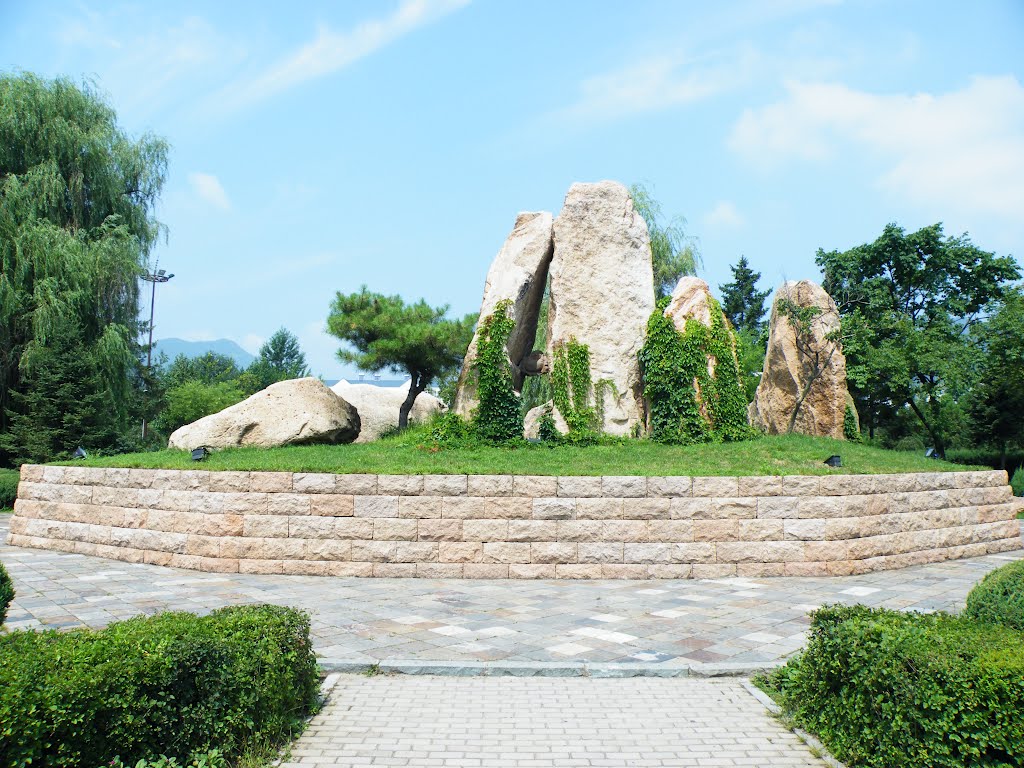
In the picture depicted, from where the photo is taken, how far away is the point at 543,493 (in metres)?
10.2

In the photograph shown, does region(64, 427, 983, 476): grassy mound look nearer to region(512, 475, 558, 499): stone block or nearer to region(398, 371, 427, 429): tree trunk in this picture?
region(512, 475, 558, 499): stone block

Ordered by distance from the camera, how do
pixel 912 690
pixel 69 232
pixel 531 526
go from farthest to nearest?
pixel 69 232 → pixel 531 526 → pixel 912 690

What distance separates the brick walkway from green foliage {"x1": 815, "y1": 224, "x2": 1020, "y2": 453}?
21.6 metres

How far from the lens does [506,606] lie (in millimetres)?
8195

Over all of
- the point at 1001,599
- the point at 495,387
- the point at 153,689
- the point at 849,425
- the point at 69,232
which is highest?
the point at 69,232

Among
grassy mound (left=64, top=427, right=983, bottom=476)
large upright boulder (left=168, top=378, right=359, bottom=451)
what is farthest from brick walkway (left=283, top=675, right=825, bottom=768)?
large upright boulder (left=168, top=378, right=359, bottom=451)

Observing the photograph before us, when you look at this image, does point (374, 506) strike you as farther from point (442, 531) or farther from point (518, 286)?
point (518, 286)

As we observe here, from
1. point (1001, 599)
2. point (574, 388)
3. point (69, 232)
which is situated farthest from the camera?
point (69, 232)

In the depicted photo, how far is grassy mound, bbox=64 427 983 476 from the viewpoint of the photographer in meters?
10.8

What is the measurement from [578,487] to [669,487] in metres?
1.27

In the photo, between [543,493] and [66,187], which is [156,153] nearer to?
[66,187]

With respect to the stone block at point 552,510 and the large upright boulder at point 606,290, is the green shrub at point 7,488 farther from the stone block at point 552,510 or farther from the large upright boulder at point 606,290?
the stone block at point 552,510

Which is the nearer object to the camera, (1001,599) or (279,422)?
(1001,599)

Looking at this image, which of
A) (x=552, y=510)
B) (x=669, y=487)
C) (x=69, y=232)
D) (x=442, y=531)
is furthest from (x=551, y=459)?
(x=69, y=232)
